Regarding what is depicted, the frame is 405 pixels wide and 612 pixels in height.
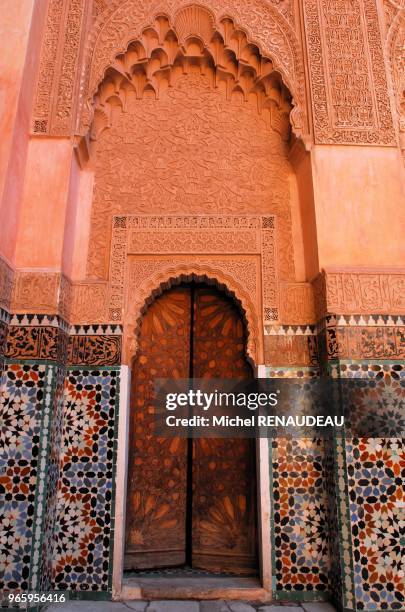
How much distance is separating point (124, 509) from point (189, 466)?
546 millimetres

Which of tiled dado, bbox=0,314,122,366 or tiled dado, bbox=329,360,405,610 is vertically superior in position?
tiled dado, bbox=0,314,122,366

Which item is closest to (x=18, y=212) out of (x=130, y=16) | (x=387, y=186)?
(x=130, y=16)

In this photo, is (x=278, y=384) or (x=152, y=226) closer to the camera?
(x=278, y=384)

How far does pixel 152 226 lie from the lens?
123 inches

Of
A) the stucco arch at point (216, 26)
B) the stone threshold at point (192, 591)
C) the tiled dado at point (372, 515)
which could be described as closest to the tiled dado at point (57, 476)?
the stone threshold at point (192, 591)

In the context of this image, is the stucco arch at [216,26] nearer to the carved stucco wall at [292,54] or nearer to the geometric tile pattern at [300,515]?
the carved stucco wall at [292,54]

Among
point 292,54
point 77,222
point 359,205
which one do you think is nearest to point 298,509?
point 359,205

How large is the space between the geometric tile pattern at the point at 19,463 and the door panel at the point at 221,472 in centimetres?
106

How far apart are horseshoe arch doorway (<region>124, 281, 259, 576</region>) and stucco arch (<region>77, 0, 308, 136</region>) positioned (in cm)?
166

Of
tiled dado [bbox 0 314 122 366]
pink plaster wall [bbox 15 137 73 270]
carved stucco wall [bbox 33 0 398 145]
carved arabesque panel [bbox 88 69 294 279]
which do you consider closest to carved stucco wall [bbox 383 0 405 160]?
carved stucco wall [bbox 33 0 398 145]

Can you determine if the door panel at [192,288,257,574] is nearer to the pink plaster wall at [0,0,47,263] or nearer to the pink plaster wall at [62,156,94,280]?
the pink plaster wall at [62,156,94,280]

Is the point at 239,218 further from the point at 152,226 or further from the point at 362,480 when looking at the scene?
the point at 362,480

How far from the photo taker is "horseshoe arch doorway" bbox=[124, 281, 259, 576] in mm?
2898

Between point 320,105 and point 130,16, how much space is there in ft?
5.21
